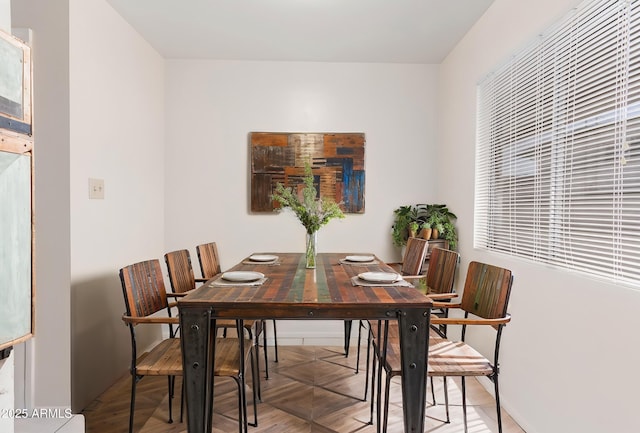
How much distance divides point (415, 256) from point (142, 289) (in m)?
1.89

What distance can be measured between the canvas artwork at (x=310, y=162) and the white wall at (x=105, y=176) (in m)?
0.99

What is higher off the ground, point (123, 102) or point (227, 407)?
point (123, 102)

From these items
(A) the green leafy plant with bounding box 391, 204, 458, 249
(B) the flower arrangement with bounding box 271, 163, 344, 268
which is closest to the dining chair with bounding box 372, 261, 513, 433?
(B) the flower arrangement with bounding box 271, 163, 344, 268

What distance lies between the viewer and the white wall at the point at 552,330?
1631 mm

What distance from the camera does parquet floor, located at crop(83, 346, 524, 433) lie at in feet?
7.63

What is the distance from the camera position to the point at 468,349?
2.11m

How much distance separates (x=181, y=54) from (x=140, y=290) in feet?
8.73

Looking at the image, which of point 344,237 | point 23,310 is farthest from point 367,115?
point 23,310

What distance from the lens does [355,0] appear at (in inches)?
112

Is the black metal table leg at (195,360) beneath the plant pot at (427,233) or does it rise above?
beneath

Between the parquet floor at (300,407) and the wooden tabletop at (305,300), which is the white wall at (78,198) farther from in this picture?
the wooden tabletop at (305,300)

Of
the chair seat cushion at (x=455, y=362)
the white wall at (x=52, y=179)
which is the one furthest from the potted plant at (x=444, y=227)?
the white wall at (x=52, y=179)

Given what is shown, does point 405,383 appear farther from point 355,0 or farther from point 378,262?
point 355,0

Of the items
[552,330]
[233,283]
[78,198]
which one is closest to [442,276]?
[552,330]
